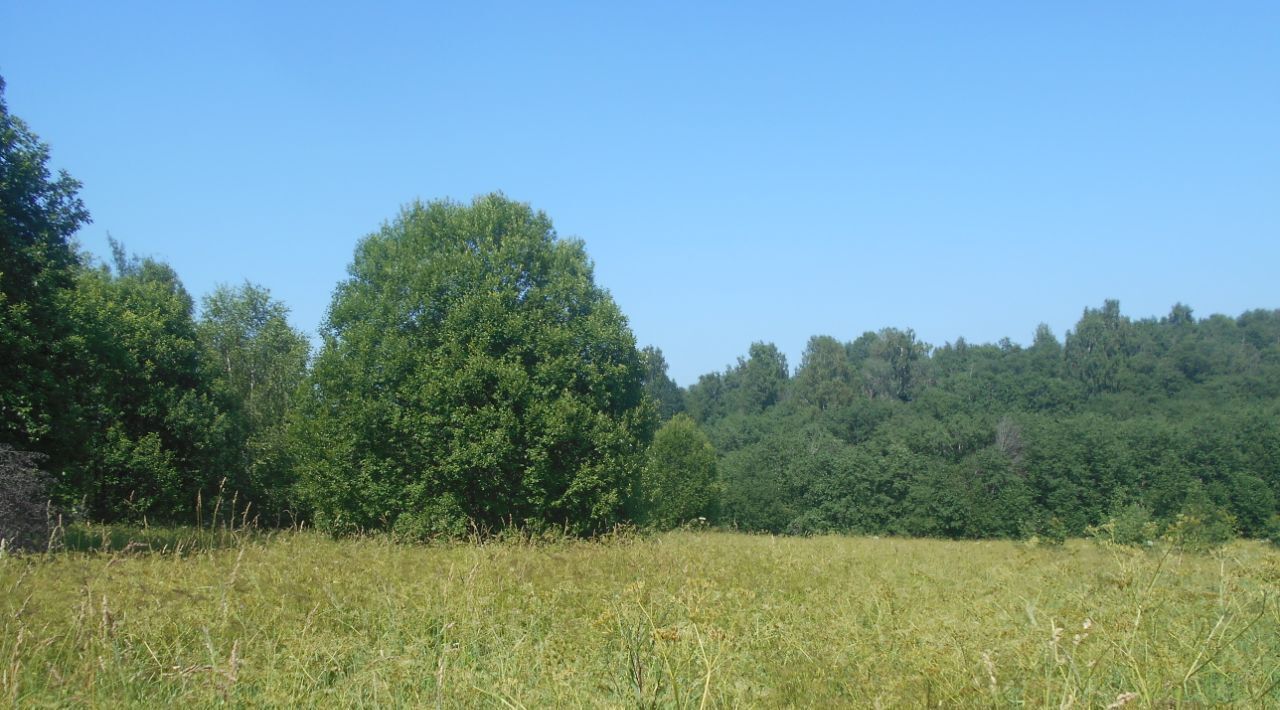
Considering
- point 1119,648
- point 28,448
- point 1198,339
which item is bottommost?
point 1119,648

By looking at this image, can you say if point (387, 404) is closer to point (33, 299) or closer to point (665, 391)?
point (33, 299)

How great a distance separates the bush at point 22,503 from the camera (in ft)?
28.7

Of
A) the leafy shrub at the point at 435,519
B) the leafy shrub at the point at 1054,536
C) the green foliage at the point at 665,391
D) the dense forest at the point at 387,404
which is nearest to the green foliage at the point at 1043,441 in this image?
the dense forest at the point at 387,404

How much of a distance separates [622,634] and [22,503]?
374 inches

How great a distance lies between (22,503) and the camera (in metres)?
9.17

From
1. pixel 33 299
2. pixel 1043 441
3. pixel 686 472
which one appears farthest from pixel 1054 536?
pixel 1043 441

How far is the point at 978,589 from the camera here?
251 inches

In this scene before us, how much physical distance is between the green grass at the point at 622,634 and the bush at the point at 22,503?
9.93ft

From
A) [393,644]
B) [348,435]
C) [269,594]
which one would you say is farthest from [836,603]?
[348,435]

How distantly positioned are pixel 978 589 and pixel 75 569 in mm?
7278

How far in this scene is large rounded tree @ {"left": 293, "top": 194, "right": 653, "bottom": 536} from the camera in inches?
623

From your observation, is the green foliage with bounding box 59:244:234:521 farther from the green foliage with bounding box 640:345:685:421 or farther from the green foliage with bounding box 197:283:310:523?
the green foliage with bounding box 640:345:685:421

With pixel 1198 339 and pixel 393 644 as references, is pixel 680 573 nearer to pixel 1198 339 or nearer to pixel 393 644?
pixel 393 644

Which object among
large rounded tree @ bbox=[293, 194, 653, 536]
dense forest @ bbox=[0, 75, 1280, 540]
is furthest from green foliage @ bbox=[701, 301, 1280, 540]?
large rounded tree @ bbox=[293, 194, 653, 536]
